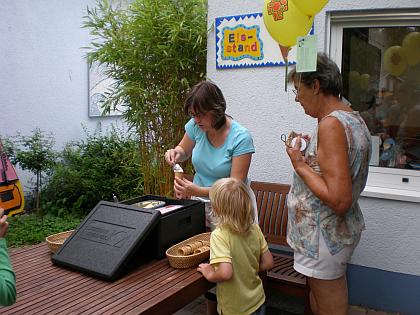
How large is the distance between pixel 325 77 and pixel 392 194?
1432mm

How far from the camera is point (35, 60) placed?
6102 mm

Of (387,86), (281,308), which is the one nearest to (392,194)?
(387,86)

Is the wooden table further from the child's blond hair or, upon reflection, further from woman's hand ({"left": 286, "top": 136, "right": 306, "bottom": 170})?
woman's hand ({"left": 286, "top": 136, "right": 306, "bottom": 170})

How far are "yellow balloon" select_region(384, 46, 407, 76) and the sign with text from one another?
0.68 meters

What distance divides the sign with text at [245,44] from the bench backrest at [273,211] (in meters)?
0.99

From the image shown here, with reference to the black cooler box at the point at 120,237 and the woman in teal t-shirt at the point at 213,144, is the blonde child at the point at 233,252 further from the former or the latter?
the woman in teal t-shirt at the point at 213,144

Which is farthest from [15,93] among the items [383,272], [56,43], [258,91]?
[383,272]

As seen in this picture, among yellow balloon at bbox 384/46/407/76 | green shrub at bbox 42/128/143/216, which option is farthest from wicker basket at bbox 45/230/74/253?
green shrub at bbox 42/128/143/216

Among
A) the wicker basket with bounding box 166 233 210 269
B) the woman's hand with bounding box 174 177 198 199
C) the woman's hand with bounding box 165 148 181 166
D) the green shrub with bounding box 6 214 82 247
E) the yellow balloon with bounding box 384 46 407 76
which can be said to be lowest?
the green shrub with bounding box 6 214 82 247

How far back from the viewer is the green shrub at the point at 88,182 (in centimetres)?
580

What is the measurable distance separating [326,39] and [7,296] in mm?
2682

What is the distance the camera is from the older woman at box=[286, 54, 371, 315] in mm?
1732

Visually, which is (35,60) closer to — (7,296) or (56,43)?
(56,43)

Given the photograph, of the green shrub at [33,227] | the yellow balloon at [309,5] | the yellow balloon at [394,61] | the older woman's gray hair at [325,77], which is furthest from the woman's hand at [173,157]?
the green shrub at [33,227]
